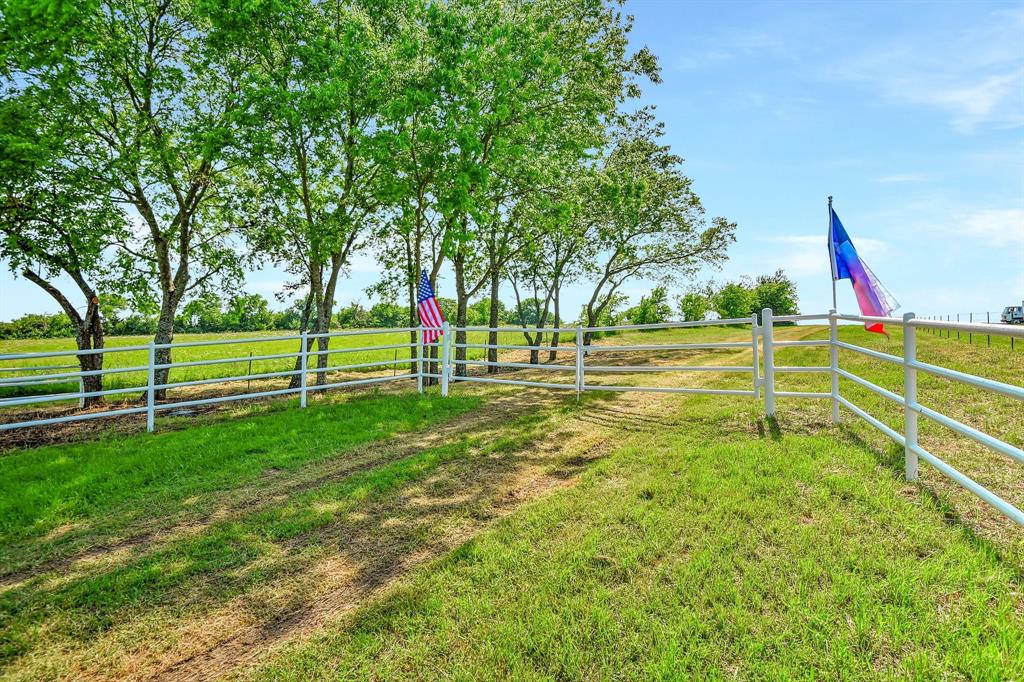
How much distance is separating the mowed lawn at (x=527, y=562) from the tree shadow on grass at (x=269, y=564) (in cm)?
2

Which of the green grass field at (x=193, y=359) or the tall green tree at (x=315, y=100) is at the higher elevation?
the tall green tree at (x=315, y=100)

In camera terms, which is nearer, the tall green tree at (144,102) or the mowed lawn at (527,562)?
the mowed lawn at (527,562)

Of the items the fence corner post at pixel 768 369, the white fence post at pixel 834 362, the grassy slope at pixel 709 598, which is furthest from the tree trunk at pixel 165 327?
the white fence post at pixel 834 362

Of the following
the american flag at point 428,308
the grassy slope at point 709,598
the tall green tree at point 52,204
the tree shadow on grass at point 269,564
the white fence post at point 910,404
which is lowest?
the tree shadow on grass at point 269,564

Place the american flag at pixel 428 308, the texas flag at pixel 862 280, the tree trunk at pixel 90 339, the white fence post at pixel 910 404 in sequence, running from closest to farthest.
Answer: the white fence post at pixel 910 404, the texas flag at pixel 862 280, the american flag at pixel 428 308, the tree trunk at pixel 90 339

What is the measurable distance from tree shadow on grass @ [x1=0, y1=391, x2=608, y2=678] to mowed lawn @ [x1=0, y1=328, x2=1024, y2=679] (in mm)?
18

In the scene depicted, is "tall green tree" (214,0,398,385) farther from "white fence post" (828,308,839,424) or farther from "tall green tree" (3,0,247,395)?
"white fence post" (828,308,839,424)

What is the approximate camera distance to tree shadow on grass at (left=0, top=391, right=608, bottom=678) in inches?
108

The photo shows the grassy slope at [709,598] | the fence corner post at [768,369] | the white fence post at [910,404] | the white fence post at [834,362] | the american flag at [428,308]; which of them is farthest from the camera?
the american flag at [428,308]

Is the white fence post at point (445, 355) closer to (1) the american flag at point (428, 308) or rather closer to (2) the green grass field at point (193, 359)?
(1) the american flag at point (428, 308)

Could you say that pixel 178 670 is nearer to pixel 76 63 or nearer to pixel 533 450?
pixel 533 450

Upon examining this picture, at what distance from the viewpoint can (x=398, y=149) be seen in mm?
12320

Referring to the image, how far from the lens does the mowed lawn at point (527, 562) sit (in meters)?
2.29

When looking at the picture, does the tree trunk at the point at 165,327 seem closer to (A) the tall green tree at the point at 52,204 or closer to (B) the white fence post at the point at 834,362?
(A) the tall green tree at the point at 52,204
